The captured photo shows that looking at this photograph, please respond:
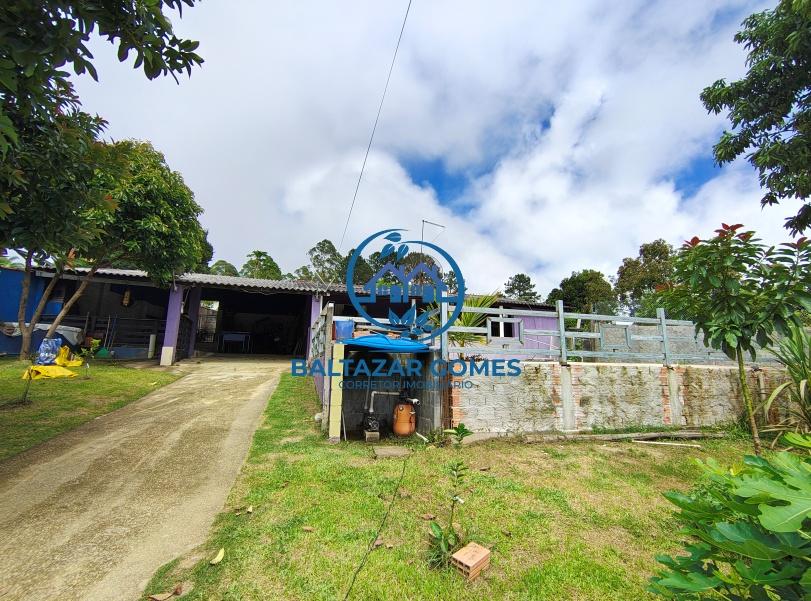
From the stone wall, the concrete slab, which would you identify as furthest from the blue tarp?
the concrete slab

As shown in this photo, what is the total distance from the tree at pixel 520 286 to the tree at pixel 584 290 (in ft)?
32.7

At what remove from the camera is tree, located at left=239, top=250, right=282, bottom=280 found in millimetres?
29875

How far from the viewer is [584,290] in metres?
24.7

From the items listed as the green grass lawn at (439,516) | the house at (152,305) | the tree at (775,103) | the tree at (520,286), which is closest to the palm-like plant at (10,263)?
the house at (152,305)

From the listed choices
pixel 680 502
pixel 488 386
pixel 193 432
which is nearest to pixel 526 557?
pixel 680 502

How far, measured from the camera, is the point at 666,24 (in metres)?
5.72

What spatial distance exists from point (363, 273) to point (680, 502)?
33900 mm

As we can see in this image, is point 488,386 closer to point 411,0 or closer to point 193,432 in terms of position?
point 193,432

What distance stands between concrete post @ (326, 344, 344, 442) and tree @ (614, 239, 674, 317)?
20.2m

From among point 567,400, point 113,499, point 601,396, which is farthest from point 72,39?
point 601,396

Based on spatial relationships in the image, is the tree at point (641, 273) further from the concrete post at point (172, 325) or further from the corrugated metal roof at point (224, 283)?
the concrete post at point (172, 325)

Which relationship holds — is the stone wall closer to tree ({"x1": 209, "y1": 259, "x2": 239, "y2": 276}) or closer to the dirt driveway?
the dirt driveway

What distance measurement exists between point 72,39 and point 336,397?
4422mm

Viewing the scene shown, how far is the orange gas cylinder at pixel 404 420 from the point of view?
221 inches
